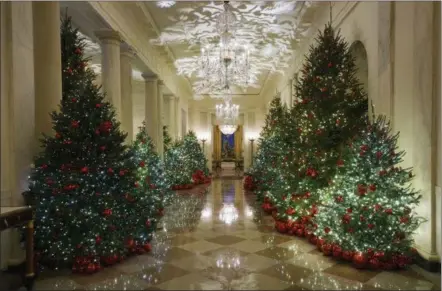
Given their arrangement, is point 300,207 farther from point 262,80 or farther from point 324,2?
point 262,80

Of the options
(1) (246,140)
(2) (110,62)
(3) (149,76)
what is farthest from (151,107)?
(1) (246,140)

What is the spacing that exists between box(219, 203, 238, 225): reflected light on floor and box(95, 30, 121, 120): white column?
3019 millimetres

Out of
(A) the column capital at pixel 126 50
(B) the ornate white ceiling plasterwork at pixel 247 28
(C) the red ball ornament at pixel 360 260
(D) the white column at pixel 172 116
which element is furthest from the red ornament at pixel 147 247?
(D) the white column at pixel 172 116

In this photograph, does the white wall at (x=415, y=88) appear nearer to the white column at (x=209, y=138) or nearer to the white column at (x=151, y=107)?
the white column at (x=151, y=107)

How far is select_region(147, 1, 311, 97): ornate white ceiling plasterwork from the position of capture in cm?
706

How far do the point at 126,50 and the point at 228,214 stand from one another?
4.32 m

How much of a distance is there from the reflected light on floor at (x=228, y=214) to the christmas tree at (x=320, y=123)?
1.12m

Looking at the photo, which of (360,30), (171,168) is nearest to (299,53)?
(360,30)

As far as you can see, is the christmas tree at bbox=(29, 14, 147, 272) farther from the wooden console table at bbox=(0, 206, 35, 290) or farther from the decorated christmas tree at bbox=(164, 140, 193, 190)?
the decorated christmas tree at bbox=(164, 140, 193, 190)

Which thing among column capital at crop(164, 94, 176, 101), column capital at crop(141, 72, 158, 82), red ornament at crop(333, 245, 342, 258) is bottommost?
red ornament at crop(333, 245, 342, 258)

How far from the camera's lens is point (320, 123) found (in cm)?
516

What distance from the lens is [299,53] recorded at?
978cm

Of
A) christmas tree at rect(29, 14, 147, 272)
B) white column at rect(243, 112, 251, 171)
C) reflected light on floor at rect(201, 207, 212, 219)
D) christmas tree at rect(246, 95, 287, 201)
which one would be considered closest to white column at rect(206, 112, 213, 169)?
white column at rect(243, 112, 251, 171)

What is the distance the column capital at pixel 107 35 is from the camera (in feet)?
20.5
